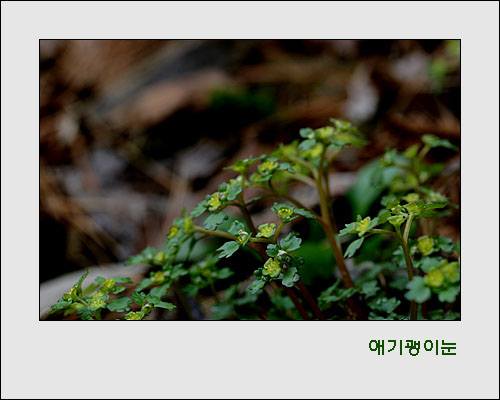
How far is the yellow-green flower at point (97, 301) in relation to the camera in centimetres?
100

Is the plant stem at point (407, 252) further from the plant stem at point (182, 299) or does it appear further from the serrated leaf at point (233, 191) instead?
the plant stem at point (182, 299)

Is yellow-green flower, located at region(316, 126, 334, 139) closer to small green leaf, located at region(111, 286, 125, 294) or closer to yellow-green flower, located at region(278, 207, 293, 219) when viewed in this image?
yellow-green flower, located at region(278, 207, 293, 219)

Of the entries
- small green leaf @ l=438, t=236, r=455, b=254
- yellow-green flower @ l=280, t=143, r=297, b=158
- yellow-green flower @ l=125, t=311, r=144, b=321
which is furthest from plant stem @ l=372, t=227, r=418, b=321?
yellow-green flower @ l=125, t=311, r=144, b=321

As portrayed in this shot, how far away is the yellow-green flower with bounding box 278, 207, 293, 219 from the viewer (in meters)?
0.94

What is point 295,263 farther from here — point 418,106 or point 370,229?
point 418,106

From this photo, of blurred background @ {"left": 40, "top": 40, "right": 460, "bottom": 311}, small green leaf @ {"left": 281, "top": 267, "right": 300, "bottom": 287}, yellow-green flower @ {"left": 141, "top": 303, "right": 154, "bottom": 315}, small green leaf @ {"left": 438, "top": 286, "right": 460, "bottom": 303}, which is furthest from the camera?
blurred background @ {"left": 40, "top": 40, "right": 460, "bottom": 311}

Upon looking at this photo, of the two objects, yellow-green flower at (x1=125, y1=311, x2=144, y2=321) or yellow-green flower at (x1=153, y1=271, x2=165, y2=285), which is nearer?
yellow-green flower at (x1=125, y1=311, x2=144, y2=321)

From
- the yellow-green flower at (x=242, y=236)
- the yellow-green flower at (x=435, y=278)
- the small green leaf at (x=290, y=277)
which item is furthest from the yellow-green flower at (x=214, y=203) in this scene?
the yellow-green flower at (x=435, y=278)

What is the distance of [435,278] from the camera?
0.79 m

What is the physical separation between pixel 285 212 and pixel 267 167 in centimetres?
17

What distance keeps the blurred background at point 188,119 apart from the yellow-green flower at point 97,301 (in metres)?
0.50

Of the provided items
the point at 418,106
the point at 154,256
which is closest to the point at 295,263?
the point at 154,256

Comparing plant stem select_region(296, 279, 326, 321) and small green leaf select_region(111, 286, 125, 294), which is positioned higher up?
small green leaf select_region(111, 286, 125, 294)

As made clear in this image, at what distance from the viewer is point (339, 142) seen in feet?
3.65
